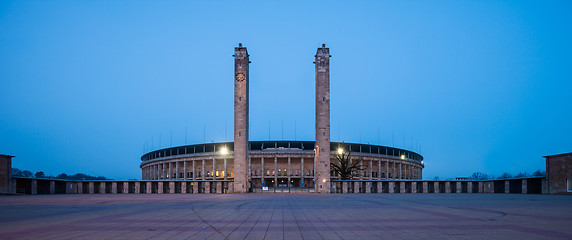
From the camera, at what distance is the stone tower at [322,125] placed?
6009 cm

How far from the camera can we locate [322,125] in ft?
197

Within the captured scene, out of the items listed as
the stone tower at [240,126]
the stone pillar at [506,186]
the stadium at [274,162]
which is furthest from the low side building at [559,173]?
the stadium at [274,162]

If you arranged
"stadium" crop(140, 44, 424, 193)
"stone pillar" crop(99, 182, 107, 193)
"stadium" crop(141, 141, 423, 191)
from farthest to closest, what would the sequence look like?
1. "stadium" crop(141, 141, 423, 191)
2. "stadium" crop(140, 44, 424, 193)
3. "stone pillar" crop(99, 182, 107, 193)

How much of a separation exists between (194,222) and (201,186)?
56276mm

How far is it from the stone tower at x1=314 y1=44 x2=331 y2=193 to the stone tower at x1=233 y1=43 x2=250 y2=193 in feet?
32.4

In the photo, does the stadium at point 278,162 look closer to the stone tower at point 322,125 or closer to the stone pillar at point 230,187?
the stone tower at point 322,125

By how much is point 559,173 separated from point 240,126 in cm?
3738

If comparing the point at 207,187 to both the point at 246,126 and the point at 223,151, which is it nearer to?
the point at 246,126

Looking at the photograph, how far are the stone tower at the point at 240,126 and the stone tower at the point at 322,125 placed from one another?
9.88m

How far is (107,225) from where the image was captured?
13.4 meters

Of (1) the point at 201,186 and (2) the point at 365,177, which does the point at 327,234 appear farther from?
(2) the point at 365,177

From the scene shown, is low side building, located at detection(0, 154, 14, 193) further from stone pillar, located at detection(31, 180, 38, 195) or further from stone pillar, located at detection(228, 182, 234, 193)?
stone pillar, located at detection(228, 182, 234, 193)

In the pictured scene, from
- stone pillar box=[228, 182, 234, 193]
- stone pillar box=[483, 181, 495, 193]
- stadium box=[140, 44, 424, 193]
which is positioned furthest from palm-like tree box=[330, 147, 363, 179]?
stone pillar box=[228, 182, 234, 193]

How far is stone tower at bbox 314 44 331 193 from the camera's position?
6009 centimetres
